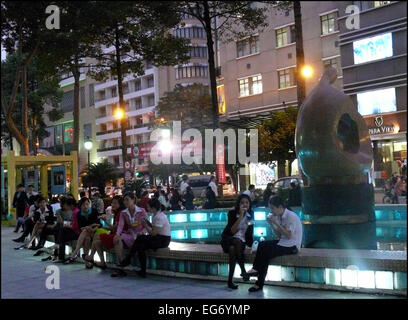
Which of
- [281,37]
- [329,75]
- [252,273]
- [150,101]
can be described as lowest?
[252,273]

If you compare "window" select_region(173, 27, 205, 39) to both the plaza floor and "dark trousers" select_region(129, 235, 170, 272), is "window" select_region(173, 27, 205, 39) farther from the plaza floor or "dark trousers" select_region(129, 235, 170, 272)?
"dark trousers" select_region(129, 235, 170, 272)

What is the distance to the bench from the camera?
264 inches

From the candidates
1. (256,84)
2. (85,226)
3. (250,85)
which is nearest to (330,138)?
(85,226)

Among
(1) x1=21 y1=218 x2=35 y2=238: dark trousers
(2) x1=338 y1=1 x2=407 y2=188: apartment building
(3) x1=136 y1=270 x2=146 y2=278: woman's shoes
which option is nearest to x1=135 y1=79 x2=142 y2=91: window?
(2) x1=338 y1=1 x2=407 y2=188: apartment building

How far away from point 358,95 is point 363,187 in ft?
80.1

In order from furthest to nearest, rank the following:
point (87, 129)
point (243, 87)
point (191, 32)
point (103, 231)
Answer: point (87, 129)
point (191, 32)
point (243, 87)
point (103, 231)

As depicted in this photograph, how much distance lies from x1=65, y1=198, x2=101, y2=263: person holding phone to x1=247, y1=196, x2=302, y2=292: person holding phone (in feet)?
13.0

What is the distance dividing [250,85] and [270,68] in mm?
2417

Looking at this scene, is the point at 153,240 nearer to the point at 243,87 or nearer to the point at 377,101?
the point at 377,101

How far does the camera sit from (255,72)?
137 ft

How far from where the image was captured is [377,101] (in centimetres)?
3241

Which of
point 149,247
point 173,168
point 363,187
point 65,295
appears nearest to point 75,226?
point 149,247
